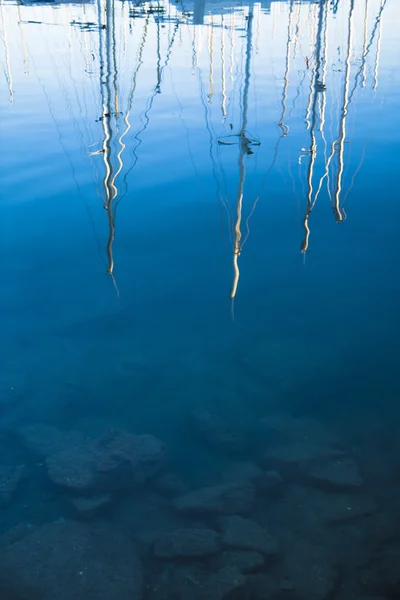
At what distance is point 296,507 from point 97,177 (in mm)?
6857

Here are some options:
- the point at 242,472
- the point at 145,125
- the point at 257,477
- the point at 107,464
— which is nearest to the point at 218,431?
the point at 242,472

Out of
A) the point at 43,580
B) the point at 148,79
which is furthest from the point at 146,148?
the point at 43,580

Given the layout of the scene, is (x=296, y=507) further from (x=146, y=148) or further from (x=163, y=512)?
(x=146, y=148)

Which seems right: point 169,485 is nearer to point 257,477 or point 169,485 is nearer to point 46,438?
point 257,477

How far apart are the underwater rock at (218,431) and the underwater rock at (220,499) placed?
1.49 ft

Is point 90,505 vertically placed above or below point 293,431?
below

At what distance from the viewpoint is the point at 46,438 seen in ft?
17.5

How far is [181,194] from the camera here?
31.5 ft

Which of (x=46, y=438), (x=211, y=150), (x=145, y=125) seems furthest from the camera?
(x=145, y=125)

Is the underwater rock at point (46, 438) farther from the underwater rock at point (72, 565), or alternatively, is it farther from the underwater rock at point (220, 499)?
the underwater rock at point (220, 499)

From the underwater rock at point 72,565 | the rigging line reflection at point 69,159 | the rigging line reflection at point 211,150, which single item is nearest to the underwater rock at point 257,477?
the underwater rock at point 72,565

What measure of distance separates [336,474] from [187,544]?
4.38 ft

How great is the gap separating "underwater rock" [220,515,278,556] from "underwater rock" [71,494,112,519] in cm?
90

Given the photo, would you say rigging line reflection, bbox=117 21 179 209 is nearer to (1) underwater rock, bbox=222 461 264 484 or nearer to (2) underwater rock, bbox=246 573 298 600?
(1) underwater rock, bbox=222 461 264 484
